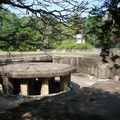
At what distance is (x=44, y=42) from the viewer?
1031 centimetres

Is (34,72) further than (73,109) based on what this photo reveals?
Yes

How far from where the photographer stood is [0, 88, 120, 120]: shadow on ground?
1288cm

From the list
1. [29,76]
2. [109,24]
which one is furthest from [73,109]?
[29,76]

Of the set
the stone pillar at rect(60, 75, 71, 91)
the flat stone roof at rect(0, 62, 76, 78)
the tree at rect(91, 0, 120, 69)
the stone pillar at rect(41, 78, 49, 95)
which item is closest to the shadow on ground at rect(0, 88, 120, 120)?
the tree at rect(91, 0, 120, 69)

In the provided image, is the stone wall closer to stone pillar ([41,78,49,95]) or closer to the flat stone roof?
the flat stone roof

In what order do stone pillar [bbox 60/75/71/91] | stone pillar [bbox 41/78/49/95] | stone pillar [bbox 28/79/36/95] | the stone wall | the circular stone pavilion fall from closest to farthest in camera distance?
1. the circular stone pavilion
2. stone pillar [bbox 41/78/49/95]
3. stone pillar [bbox 60/75/71/91]
4. stone pillar [bbox 28/79/36/95]
5. the stone wall

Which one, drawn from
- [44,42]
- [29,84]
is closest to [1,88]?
[29,84]

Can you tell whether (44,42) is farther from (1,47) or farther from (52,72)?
(52,72)

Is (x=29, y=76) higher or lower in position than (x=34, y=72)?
lower

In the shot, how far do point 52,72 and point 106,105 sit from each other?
1120cm

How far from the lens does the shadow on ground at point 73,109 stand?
12.9 metres

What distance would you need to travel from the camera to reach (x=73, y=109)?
14.3m

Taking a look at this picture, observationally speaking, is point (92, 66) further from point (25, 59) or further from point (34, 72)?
point (34, 72)

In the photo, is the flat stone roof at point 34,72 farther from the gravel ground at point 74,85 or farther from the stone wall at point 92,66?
the stone wall at point 92,66
